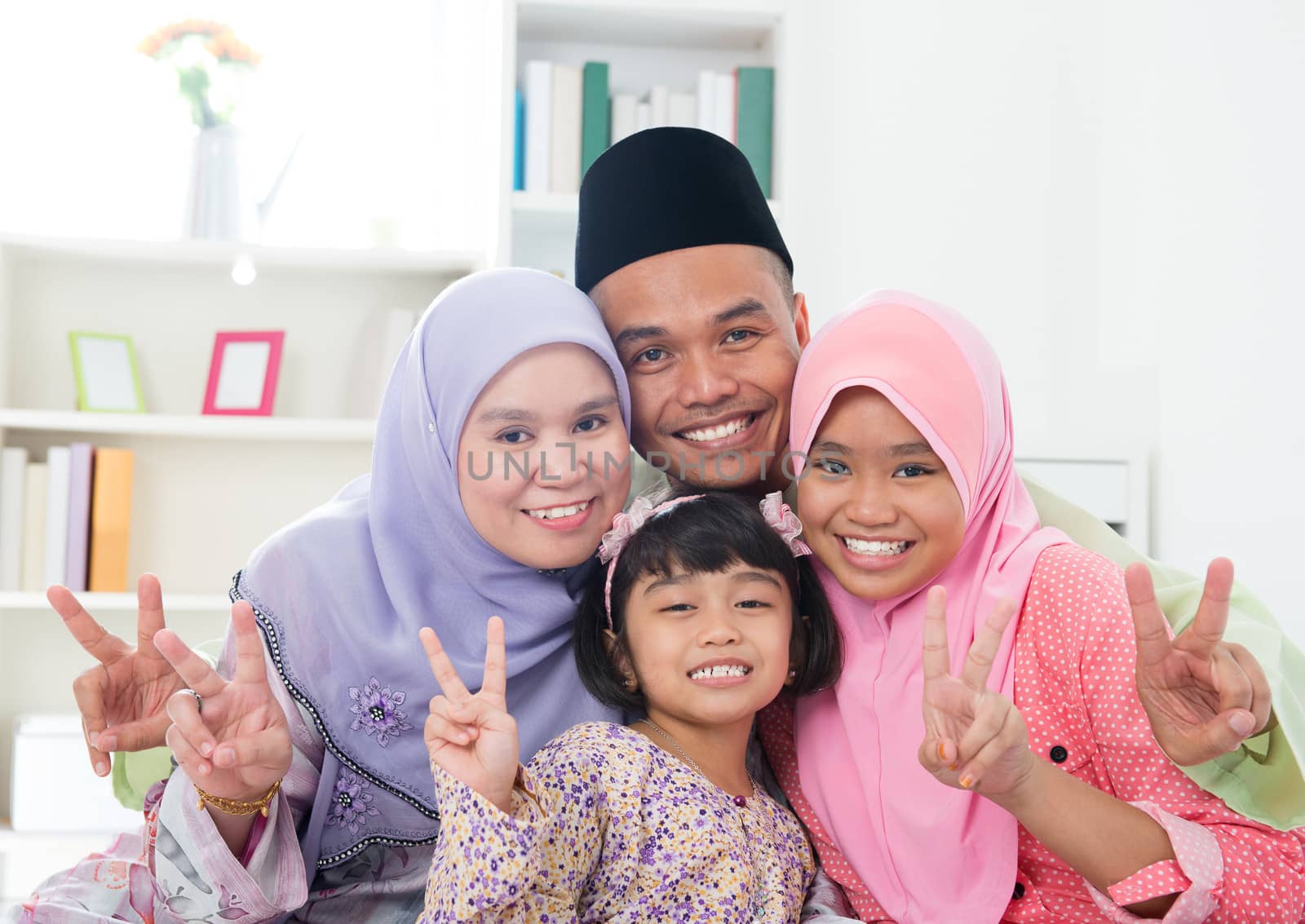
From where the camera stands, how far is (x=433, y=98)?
391 cm

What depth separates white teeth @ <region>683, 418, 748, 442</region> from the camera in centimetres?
175

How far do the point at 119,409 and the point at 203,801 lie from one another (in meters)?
2.27

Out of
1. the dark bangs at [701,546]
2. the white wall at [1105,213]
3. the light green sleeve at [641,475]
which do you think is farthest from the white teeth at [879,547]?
the white wall at [1105,213]

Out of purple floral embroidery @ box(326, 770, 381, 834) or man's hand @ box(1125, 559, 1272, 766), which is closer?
A: man's hand @ box(1125, 559, 1272, 766)

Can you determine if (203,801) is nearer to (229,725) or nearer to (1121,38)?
(229,725)

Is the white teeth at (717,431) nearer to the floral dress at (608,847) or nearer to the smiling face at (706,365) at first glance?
the smiling face at (706,365)

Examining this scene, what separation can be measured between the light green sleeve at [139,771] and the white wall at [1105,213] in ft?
7.64

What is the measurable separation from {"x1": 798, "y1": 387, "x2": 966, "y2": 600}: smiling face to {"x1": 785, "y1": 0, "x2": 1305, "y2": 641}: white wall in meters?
1.67

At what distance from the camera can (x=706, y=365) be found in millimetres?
1738

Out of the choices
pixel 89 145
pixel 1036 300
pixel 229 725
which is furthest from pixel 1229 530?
pixel 89 145

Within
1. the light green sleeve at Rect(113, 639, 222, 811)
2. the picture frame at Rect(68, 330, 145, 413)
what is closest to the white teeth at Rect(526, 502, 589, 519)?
the light green sleeve at Rect(113, 639, 222, 811)

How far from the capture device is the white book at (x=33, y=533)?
10.4 ft

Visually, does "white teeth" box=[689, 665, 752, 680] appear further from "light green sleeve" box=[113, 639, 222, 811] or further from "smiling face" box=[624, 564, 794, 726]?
"light green sleeve" box=[113, 639, 222, 811]

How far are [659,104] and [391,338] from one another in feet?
3.47
